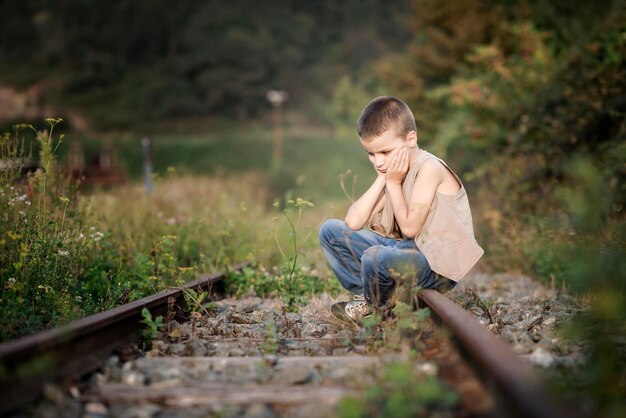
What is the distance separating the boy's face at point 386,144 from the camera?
4.02 meters

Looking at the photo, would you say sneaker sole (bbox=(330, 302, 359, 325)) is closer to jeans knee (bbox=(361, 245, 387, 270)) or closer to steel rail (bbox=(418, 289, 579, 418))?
jeans knee (bbox=(361, 245, 387, 270))

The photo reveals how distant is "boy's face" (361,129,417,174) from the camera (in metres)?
4.02

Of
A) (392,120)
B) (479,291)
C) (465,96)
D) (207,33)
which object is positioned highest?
(207,33)

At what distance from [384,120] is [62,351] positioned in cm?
220

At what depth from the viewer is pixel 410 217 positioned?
3.92 metres

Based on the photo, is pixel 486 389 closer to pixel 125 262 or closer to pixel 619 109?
pixel 125 262

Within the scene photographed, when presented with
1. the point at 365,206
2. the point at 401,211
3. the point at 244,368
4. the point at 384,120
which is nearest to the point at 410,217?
the point at 401,211

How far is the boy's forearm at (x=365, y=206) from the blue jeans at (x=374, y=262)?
6 cm

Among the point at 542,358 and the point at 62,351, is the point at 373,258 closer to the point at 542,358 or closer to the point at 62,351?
the point at 542,358

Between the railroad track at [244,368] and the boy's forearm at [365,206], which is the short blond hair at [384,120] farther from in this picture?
the railroad track at [244,368]

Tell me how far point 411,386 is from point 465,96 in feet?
45.8

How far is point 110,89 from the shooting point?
82.2 m

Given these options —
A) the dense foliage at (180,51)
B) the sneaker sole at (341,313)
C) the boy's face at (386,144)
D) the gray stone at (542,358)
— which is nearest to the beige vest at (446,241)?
the boy's face at (386,144)

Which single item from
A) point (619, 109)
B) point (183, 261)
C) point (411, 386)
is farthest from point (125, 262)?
point (619, 109)
